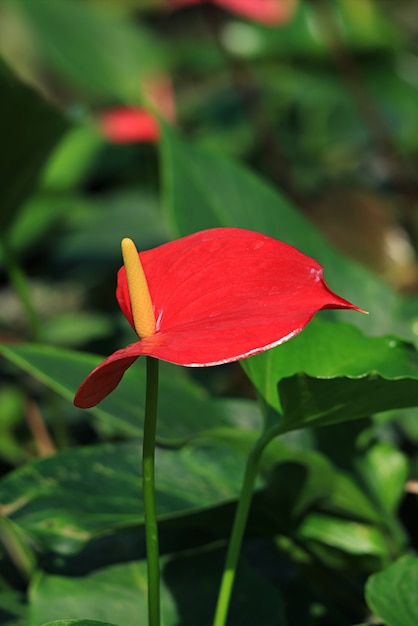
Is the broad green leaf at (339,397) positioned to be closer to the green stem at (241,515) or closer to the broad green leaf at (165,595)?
the green stem at (241,515)

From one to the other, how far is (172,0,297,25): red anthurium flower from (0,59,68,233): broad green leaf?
1.61 ft

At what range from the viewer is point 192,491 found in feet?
1.83

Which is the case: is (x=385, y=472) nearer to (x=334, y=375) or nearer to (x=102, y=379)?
(x=334, y=375)

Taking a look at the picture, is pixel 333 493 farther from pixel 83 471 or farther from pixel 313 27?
pixel 313 27

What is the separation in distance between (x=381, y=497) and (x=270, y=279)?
0.24m

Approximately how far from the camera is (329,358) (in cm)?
47

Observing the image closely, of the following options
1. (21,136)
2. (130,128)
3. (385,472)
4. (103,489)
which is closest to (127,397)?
(103,489)

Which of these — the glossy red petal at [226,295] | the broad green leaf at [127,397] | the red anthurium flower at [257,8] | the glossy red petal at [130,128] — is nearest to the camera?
the glossy red petal at [226,295]

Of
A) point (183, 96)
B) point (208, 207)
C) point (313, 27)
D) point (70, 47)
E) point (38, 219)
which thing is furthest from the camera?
point (183, 96)

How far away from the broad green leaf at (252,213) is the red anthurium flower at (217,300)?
263mm

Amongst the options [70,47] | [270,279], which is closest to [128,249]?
[270,279]

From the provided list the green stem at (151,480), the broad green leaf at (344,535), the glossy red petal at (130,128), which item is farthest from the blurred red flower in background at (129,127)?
the green stem at (151,480)

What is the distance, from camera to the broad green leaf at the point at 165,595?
0.51 m

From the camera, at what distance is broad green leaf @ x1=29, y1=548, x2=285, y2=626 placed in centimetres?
51
